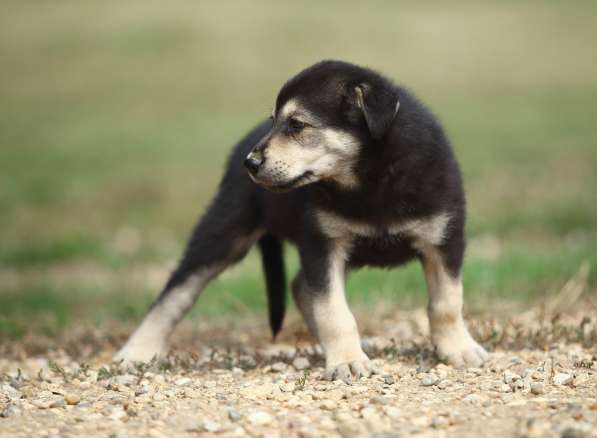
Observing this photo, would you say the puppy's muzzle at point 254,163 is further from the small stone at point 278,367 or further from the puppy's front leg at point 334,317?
the small stone at point 278,367

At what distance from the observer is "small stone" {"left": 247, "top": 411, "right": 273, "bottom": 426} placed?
3.59 m

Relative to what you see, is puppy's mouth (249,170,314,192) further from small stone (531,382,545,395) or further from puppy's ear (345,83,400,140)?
small stone (531,382,545,395)

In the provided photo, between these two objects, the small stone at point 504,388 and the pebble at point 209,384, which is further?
the pebble at point 209,384

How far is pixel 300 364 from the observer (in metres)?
5.03

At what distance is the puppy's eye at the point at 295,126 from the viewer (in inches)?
191

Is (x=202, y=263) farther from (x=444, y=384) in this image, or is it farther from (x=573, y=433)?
(x=573, y=433)

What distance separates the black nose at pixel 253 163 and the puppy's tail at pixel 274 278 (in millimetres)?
1337

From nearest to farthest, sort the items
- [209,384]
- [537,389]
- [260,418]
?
1. [260,418]
2. [537,389]
3. [209,384]

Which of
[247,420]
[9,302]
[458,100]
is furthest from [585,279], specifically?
[458,100]

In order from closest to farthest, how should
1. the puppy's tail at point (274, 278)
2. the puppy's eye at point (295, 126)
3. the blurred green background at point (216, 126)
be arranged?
the puppy's eye at point (295, 126)
the puppy's tail at point (274, 278)
the blurred green background at point (216, 126)

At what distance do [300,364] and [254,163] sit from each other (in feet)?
3.90

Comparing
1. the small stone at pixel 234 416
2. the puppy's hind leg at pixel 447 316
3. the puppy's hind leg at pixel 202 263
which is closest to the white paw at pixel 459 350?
the puppy's hind leg at pixel 447 316

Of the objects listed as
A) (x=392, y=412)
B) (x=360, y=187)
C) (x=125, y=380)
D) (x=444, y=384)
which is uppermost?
(x=360, y=187)

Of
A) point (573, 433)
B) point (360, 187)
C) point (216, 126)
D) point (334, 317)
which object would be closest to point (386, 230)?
point (360, 187)
